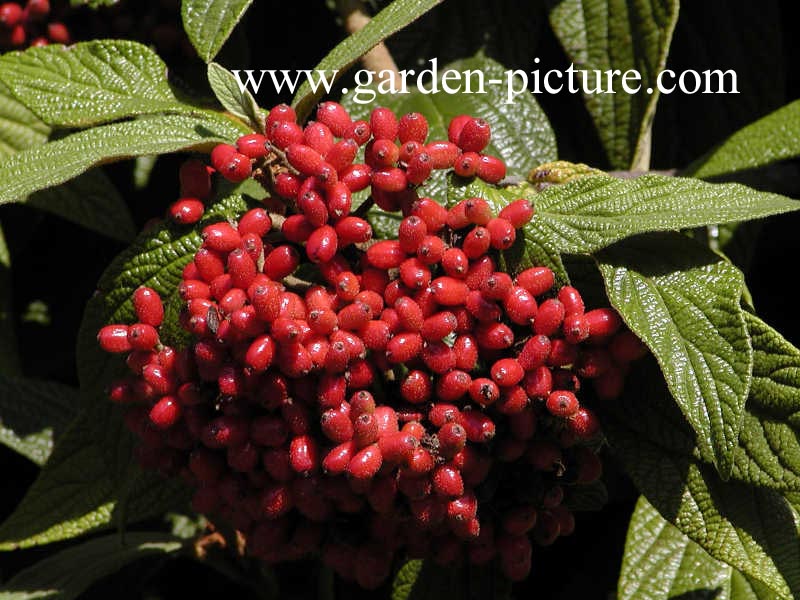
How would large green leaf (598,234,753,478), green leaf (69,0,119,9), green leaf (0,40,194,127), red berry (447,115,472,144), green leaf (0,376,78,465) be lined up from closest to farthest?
1. large green leaf (598,234,753,478)
2. red berry (447,115,472,144)
3. green leaf (0,40,194,127)
4. green leaf (69,0,119,9)
5. green leaf (0,376,78,465)

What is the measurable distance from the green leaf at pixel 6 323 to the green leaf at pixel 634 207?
1014 mm

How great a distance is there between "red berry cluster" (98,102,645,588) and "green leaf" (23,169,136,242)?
0.51 metres

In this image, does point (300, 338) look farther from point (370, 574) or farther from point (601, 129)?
point (601, 129)

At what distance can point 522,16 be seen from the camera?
5.26 ft

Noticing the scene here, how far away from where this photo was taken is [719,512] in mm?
1141

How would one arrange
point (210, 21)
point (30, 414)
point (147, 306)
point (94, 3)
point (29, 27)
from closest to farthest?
Answer: 1. point (147, 306)
2. point (210, 21)
3. point (94, 3)
4. point (29, 27)
5. point (30, 414)

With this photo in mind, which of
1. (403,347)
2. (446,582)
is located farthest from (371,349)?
(446,582)

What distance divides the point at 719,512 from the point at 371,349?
1.36 feet

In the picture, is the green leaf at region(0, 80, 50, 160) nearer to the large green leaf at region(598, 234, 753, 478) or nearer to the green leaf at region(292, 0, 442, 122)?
the green leaf at region(292, 0, 442, 122)

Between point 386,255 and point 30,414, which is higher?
point 386,255

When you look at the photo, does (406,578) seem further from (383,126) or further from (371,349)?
(383,126)

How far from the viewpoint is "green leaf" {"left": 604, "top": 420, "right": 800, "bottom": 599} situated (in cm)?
114

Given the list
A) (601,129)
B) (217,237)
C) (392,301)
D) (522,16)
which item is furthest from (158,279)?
(522,16)

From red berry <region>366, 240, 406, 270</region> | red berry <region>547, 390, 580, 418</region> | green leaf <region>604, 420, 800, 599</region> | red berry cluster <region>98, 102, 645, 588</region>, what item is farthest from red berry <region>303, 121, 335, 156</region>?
green leaf <region>604, 420, 800, 599</region>
